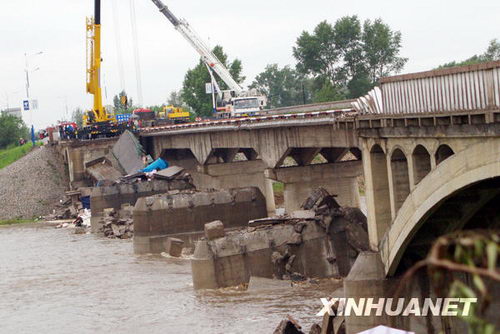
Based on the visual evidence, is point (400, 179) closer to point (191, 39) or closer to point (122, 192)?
point (122, 192)

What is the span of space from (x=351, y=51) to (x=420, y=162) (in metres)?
90.2

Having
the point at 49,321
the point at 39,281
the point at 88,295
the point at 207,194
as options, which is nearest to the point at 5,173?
the point at 207,194

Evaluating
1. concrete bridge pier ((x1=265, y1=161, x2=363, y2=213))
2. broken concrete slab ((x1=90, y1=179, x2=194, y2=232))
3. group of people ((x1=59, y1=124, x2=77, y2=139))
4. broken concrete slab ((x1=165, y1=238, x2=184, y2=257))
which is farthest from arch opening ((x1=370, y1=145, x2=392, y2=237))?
group of people ((x1=59, y1=124, x2=77, y2=139))

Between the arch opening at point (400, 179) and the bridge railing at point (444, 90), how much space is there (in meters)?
1.42

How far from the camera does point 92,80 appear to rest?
287 feet

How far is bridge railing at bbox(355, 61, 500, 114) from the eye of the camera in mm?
18594

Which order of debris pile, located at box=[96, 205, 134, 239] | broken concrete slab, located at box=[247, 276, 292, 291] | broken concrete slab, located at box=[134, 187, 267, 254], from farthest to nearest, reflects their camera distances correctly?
1. debris pile, located at box=[96, 205, 134, 239]
2. broken concrete slab, located at box=[134, 187, 267, 254]
3. broken concrete slab, located at box=[247, 276, 292, 291]

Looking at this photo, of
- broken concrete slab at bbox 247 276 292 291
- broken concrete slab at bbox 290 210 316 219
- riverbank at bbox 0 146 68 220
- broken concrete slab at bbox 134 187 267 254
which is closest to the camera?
broken concrete slab at bbox 247 276 292 291

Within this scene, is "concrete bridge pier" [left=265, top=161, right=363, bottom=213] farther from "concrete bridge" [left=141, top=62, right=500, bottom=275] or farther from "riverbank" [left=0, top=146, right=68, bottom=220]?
"riverbank" [left=0, top=146, right=68, bottom=220]

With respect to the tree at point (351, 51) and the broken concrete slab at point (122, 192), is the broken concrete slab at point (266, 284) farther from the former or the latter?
the tree at point (351, 51)

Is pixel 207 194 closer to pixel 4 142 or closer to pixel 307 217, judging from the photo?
pixel 307 217

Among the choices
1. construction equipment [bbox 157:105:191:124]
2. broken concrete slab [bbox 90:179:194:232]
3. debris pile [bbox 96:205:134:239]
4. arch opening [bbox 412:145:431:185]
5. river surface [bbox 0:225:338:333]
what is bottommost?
river surface [bbox 0:225:338:333]

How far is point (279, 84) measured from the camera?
19475 cm

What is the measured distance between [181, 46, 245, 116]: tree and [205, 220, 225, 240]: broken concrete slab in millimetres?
88235
